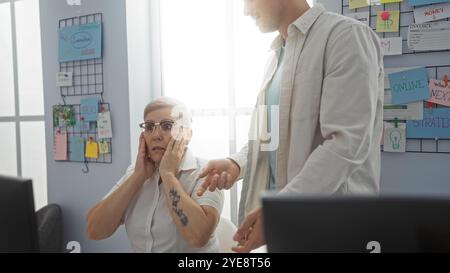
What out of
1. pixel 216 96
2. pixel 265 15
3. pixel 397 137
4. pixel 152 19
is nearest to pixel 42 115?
pixel 152 19

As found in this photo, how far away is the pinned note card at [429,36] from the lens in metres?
0.99

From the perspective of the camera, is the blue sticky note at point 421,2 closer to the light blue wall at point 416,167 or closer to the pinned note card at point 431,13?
the pinned note card at point 431,13

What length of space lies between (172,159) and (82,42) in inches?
26.4

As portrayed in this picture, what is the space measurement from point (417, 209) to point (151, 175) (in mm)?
741

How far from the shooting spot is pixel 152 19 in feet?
4.74

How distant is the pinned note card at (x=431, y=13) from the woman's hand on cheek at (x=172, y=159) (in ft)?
2.24

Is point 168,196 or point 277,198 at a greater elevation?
point 277,198

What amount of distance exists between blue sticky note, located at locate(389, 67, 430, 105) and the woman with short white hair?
54 cm

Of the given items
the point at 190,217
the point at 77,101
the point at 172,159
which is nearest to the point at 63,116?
the point at 77,101

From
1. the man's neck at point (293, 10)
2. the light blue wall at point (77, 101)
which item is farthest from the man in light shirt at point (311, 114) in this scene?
the light blue wall at point (77, 101)

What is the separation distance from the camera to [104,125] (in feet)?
4.62

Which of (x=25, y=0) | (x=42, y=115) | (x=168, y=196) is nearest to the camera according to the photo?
(x=168, y=196)

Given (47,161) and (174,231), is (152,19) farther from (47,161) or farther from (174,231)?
(174,231)

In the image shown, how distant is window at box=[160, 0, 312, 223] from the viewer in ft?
4.35
